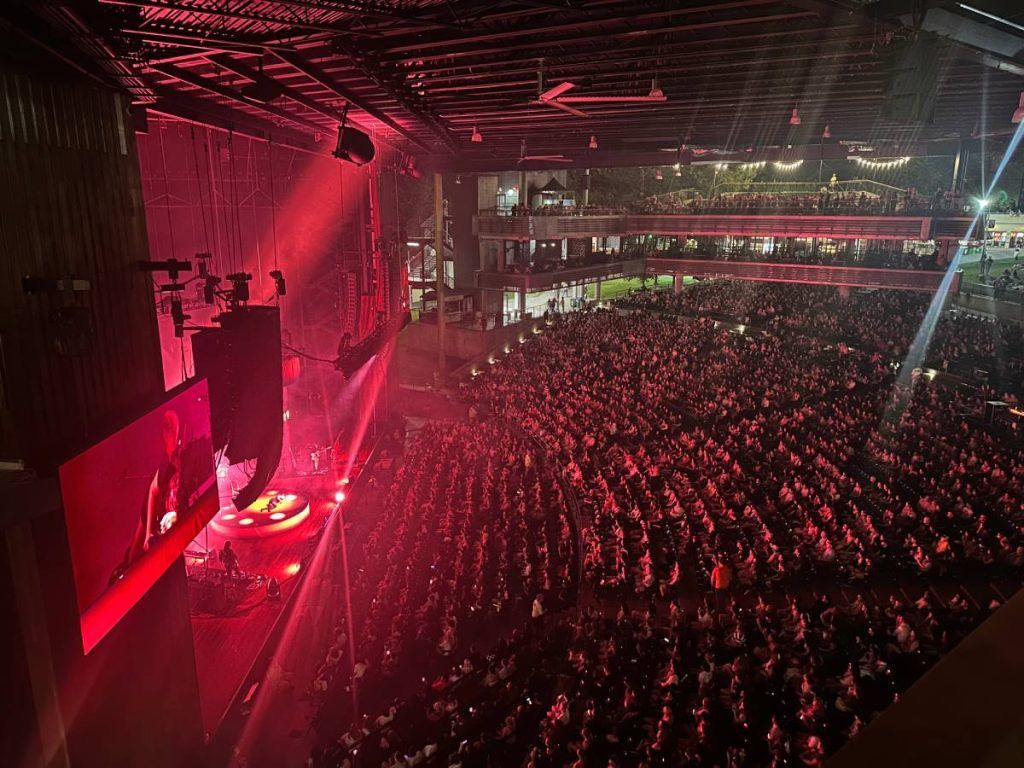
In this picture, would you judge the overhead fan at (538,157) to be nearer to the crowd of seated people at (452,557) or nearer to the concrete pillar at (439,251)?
the concrete pillar at (439,251)

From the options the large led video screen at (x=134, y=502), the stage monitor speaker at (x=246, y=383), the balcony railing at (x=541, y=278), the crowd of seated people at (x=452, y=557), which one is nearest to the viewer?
the large led video screen at (x=134, y=502)

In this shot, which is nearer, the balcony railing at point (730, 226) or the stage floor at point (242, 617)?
the stage floor at point (242, 617)

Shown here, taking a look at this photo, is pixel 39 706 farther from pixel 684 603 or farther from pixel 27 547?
pixel 684 603

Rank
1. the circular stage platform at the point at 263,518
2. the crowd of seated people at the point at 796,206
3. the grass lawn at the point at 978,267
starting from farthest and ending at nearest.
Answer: the grass lawn at the point at 978,267 → the crowd of seated people at the point at 796,206 → the circular stage platform at the point at 263,518

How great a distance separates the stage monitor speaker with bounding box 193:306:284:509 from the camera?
6680mm

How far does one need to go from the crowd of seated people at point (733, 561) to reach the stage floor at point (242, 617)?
6.16 ft

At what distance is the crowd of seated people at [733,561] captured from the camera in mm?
6508

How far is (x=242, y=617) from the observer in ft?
31.7

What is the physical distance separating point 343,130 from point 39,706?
21.7ft

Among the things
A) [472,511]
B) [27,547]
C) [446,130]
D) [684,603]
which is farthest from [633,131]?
[27,547]

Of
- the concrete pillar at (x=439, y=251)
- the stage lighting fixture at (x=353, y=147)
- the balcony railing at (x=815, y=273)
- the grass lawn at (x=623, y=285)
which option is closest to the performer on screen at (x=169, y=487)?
the stage lighting fixture at (x=353, y=147)

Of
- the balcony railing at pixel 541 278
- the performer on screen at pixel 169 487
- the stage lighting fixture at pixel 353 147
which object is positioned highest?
the stage lighting fixture at pixel 353 147

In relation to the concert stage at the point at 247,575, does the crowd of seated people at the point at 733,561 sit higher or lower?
higher

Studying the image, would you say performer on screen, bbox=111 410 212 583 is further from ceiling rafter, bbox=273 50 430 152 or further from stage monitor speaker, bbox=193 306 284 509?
ceiling rafter, bbox=273 50 430 152
